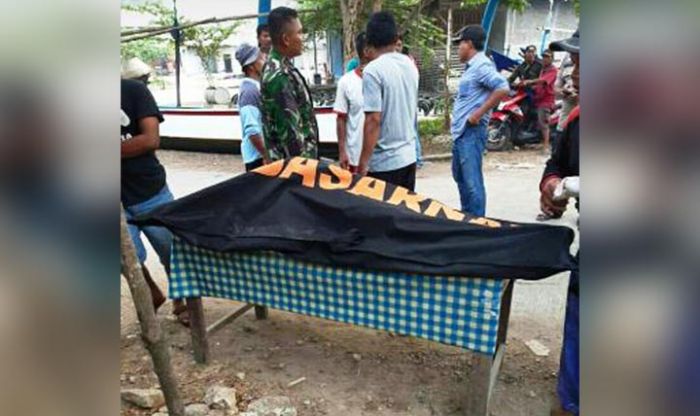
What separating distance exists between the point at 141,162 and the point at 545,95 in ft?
23.4

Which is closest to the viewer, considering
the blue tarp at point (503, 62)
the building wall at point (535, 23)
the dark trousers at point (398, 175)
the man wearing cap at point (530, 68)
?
the dark trousers at point (398, 175)

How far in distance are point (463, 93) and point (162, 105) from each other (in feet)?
25.8

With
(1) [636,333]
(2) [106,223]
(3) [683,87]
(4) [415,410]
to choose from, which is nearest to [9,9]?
(2) [106,223]

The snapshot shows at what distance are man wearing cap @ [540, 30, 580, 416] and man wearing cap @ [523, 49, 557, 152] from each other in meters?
6.73

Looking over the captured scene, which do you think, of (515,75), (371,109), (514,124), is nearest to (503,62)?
(515,75)

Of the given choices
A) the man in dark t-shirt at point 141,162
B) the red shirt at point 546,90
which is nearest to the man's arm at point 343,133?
the man in dark t-shirt at point 141,162

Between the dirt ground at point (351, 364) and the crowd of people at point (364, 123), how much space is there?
1.00 feet

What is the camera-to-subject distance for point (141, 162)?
3033 mm

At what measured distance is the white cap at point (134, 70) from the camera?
3.06 metres

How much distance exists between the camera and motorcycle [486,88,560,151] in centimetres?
852

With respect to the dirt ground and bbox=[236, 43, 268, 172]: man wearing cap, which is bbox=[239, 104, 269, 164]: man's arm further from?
the dirt ground

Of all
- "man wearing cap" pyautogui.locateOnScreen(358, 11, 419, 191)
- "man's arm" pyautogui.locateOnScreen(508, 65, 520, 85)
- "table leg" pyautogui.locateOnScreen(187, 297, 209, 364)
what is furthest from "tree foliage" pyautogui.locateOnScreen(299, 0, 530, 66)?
"table leg" pyautogui.locateOnScreen(187, 297, 209, 364)

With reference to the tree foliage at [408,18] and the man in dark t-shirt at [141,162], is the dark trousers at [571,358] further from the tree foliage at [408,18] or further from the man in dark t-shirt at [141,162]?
the tree foliage at [408,18]

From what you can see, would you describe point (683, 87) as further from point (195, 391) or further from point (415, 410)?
point (195, 391)
